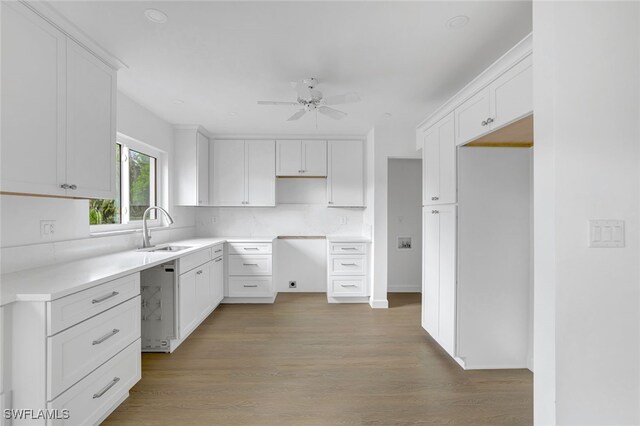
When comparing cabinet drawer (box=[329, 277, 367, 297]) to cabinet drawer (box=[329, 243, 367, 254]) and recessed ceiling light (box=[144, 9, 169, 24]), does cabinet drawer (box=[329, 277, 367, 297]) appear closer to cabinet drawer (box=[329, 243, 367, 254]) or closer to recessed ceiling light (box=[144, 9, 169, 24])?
cabinet drawer (box=[329, 243, 367, 254])

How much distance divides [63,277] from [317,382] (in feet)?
5.77

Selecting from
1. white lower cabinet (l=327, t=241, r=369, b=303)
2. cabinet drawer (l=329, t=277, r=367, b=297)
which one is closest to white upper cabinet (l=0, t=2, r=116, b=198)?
white lower cabinet (l=327, t=241, r=369, b=303)

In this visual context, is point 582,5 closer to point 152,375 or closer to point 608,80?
point 608,80

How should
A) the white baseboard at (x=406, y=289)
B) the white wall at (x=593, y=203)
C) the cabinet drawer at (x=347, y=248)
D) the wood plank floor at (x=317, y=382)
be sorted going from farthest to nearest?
the white baseboard at (x=406, y=289) → the cabinet drawer at (x=347, y=248) → the wood plank floor at (x=317, y=382) → the white wall at (x=593, y=203)

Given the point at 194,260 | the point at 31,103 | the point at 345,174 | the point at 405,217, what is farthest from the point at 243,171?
the point at 31,103

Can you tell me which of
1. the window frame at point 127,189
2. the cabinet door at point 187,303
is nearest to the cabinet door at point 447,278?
the cabinet door at point 187,303

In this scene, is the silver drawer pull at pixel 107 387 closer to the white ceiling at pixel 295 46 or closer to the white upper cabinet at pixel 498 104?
the white ceiling at pixel 295 46

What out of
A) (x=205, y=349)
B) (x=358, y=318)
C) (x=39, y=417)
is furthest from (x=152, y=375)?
(x=358, y=318)

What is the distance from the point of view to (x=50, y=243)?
217cm

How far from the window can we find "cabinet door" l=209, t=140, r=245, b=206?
Result: 82 cm

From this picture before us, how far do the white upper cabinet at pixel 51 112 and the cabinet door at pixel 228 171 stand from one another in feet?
7.50

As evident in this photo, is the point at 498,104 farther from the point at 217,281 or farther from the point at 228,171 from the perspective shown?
the point at 228,171

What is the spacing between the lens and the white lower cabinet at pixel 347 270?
4297mm

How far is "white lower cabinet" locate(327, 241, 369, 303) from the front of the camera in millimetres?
4297
